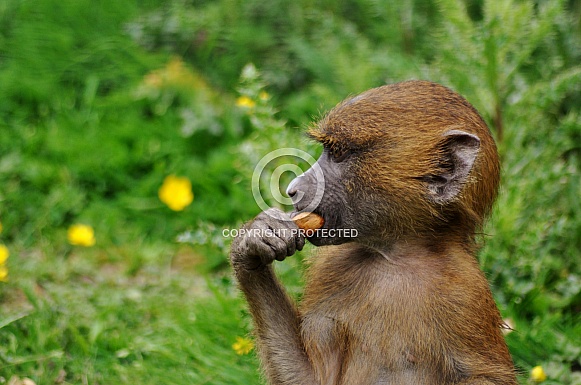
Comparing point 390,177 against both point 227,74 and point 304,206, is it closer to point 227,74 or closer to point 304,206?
point 304,206

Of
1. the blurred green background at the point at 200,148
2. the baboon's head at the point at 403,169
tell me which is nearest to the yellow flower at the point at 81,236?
the blurred green background at the point at 200,148

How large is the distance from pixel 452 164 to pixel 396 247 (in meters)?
0.46

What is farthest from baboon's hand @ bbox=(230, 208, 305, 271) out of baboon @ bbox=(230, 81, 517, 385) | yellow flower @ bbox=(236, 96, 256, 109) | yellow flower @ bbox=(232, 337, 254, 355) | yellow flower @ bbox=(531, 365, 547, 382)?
yellow flower @ bbox=(236, 96, 256, 109)

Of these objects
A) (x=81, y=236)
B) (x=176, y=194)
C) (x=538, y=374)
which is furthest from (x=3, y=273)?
(x=538, y=374)

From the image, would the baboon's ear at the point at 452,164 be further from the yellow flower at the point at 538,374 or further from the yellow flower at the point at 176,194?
the yellow flower at the point at 176,194

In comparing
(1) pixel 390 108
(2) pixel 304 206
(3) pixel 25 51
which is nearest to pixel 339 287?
(2) pixel 304 206

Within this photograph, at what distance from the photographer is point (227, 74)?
27.6 ft

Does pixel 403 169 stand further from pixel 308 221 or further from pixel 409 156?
pixel 308 221

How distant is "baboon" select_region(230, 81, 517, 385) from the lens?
3.81 meters

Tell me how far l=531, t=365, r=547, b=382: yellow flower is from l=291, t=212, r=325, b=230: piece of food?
162 centimetres

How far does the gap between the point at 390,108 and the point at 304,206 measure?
1.93 feet

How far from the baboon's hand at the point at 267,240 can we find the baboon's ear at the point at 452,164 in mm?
647

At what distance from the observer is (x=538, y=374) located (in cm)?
470

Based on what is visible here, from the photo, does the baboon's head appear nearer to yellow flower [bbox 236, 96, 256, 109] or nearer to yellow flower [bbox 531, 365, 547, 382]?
yellow flower [bbox 531, 365, 547, 382]
